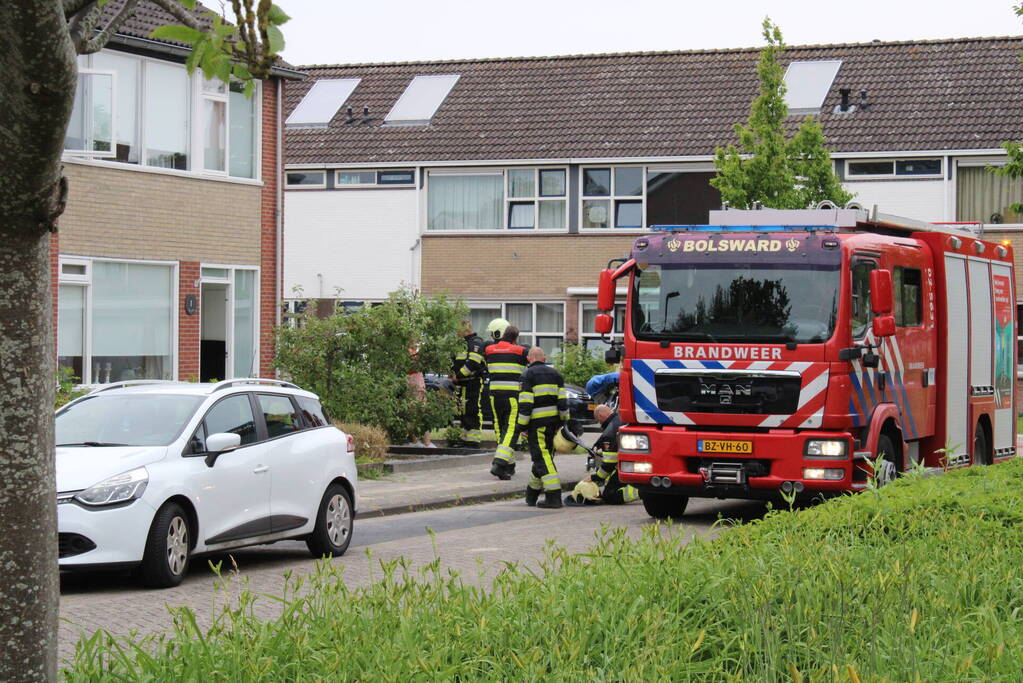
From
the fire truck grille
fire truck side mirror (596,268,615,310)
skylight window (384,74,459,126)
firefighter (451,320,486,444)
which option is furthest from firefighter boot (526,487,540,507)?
skylight window (384,74,459,126)

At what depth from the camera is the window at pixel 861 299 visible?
13.9 meters

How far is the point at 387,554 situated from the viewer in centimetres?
1232

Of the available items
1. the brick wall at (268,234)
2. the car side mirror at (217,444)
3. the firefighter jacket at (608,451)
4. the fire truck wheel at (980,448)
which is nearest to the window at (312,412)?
the car side mirror at (217,444)

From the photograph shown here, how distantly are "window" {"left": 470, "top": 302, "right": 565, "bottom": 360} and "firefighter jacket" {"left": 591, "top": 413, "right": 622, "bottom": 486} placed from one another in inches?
718

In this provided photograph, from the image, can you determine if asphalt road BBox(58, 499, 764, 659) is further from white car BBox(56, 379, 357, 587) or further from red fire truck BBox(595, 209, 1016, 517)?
red fire truck BBox(595, 209, 1016, 517)

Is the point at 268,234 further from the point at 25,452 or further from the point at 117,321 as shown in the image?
the point at 25,452

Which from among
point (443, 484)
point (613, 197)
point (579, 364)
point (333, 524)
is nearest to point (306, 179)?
point (613, 197)

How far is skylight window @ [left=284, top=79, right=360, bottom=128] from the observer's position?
126ft

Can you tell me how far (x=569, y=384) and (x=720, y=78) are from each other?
9.67 metres

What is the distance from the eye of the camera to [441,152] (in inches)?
1432

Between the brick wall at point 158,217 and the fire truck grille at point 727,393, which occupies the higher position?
the brick wall at point 158,217

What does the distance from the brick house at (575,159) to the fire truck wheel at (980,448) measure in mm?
17105

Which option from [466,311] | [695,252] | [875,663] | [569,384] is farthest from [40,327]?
[569,384]

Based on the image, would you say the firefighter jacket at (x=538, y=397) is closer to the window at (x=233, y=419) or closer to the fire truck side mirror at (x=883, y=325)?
the fire truck side mirror at (x=883, y=325)
